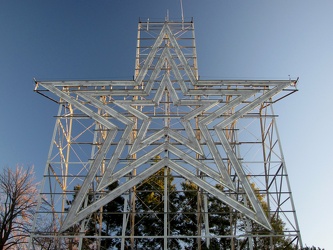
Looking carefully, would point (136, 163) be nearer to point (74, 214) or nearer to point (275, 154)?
point (74, 214)

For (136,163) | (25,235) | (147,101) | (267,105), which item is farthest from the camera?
(25,235)

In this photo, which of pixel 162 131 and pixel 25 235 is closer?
pixel 162 131

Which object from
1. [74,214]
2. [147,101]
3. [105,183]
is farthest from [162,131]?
[74,214]

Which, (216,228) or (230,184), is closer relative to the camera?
(230,184)

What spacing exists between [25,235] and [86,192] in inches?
363

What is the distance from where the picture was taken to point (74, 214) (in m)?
14.6

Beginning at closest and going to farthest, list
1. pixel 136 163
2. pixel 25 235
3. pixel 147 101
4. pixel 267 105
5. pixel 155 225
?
pixel 136 163
pixel 147 101
pixel 267 105
pixel 25 235
pixel 155 225

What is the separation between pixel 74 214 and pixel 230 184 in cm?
639

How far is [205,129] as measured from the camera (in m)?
16.1

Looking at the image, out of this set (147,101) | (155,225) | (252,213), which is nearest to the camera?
(252,213)

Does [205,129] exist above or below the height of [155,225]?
above

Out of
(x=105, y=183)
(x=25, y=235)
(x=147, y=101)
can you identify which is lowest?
(x=25, y=235)

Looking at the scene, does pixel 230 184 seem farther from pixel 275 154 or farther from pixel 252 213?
pixel 275 154

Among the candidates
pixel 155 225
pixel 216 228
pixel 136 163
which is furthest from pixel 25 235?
pixel 216 228
